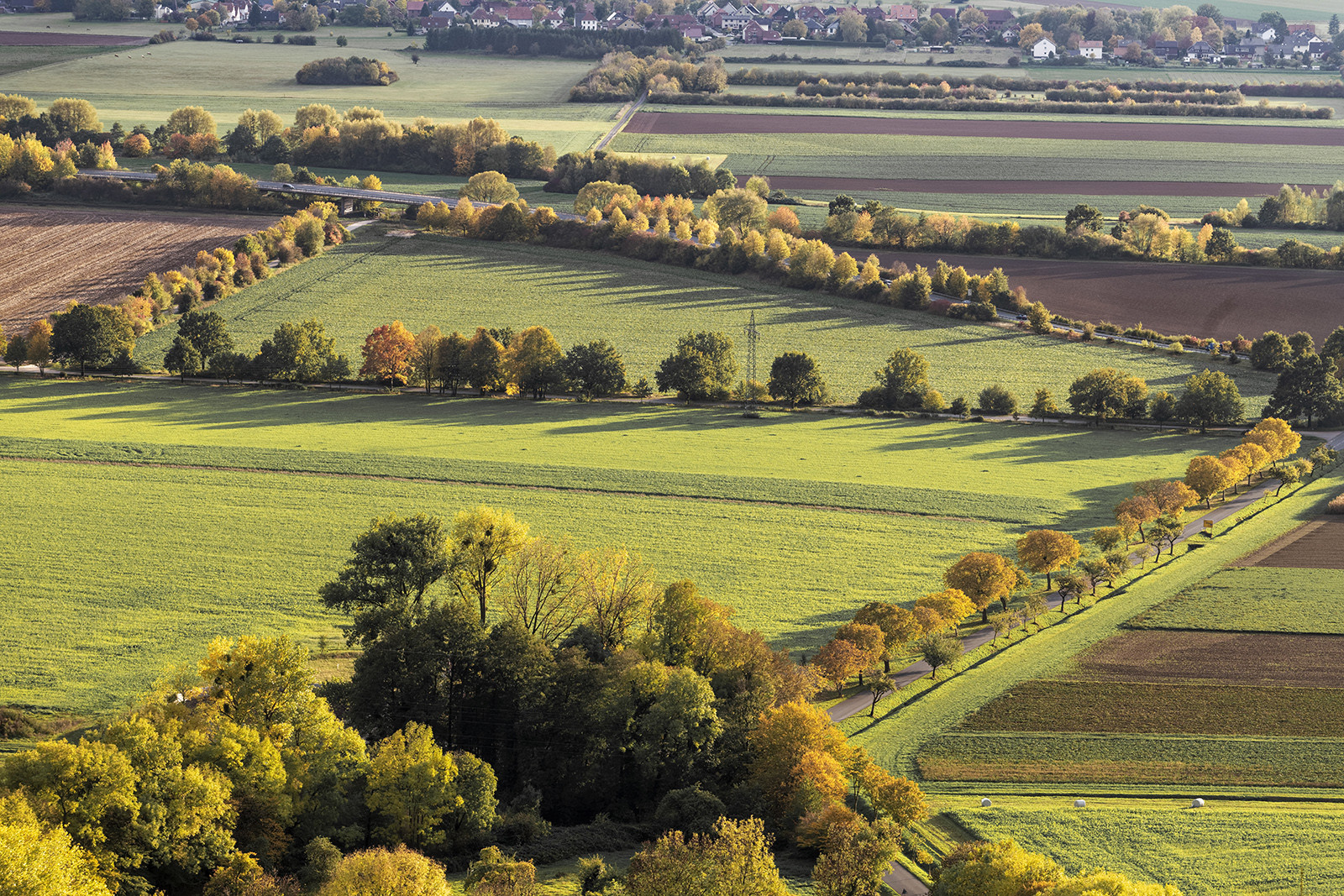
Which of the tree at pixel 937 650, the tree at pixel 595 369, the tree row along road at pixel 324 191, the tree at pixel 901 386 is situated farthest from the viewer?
Answer: the tree row along road at pixel 324 191

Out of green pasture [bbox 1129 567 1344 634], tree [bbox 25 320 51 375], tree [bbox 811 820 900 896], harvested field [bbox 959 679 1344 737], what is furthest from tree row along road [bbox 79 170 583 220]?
tree [bbox 811 820 900 896]

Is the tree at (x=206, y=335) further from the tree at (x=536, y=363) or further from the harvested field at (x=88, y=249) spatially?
the tree at (x=536, y=363)

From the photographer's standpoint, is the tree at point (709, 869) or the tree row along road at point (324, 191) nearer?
the tree at point (709, 869)

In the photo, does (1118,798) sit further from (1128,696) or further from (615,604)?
(615,604)

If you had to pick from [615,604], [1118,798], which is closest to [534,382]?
[615,604]

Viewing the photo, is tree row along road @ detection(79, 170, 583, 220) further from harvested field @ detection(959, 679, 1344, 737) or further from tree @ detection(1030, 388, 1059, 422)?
harvested field @ detection(959, 679, 1344, 737)

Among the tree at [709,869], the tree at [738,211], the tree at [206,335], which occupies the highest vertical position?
the tree at [738,211]

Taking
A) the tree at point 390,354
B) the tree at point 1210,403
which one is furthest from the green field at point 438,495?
the tree at point 390,354
